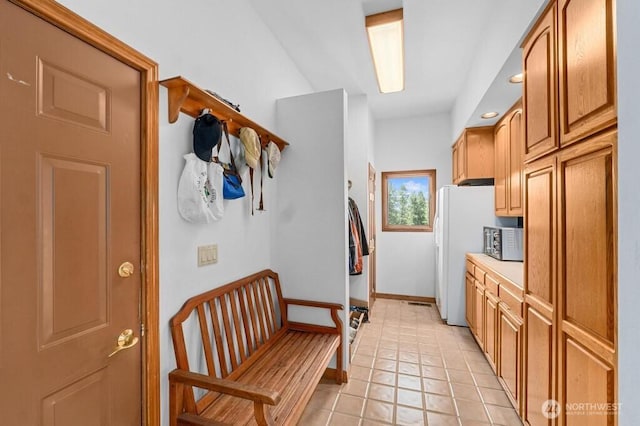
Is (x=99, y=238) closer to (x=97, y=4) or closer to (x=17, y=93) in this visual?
(x=17, y=93)

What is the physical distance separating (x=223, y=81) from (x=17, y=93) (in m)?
1.11

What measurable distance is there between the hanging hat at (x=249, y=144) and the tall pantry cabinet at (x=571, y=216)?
5.49 ft

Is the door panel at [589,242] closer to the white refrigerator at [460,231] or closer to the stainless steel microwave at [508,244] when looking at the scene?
the stainless steel microwave at [508,244]

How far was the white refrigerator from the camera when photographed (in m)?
3.29

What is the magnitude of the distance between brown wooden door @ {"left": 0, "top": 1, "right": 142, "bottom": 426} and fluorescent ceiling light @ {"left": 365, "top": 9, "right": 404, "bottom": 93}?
6.11 ft

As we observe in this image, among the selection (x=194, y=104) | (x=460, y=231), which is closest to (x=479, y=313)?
(x=460, y=231)

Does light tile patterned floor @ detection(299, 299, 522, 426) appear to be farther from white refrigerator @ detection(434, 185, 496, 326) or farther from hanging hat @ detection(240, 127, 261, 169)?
hanging hat @ detection(240, 127, 261, 169)

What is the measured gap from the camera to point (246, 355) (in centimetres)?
185

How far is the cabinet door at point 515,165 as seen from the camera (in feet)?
8.59

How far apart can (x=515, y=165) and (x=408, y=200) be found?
1.94 meters

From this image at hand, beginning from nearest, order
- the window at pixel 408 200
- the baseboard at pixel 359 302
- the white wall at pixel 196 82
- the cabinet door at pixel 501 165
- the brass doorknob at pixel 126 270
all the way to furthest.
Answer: the brass doorknob at pixel 126 270 → the white wall at pixel 196 82 → the cabinet door at pixel 501 165 → the baseboard at pixel 359 302 → the window at pixel 408 200

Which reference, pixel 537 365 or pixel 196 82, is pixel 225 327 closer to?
pixel 196 82

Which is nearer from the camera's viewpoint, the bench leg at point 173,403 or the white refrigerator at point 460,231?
the bench leg at point 173,403

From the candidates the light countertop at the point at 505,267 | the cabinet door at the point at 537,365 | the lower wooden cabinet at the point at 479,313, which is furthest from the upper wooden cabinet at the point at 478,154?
→ the cabinet door at the point at 537,365
